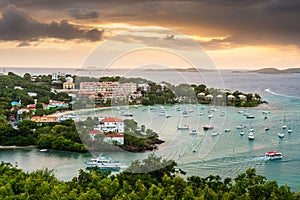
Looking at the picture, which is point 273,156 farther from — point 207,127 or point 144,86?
point 144,86

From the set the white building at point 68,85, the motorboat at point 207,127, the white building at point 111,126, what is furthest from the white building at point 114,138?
the white building at point 68,85

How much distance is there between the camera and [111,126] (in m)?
8.98

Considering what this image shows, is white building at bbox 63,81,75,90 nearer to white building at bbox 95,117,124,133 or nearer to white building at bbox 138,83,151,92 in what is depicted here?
white building at bbox 95,117,124,133

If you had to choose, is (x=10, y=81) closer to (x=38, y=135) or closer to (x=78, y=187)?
(x=38, y=135)

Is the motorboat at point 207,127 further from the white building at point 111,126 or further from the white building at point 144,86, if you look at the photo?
the white building at point 111,126

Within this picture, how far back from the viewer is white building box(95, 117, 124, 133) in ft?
27.6

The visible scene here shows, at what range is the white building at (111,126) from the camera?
8421mm

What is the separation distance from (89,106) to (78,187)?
6417mm

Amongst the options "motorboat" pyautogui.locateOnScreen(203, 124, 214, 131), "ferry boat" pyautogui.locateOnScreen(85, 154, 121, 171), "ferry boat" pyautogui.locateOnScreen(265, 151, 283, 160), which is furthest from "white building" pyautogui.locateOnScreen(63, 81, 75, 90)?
"ferry boat" pyautogui.locateOnScreen(265, 151, 283, 160)

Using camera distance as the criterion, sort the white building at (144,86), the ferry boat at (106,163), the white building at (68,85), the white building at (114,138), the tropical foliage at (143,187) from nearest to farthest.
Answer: the tropical foliage at (143,187)
the ferry boat at (106,163)
the white building at (114,138)
the white building at (144,86)
the white building at (68,85)

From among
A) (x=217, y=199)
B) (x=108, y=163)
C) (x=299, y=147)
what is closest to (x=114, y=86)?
(x=108, y=163)

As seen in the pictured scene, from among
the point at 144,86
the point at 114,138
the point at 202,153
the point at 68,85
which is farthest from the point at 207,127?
the point at 68,85

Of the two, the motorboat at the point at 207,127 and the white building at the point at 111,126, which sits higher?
the white building at the point at 111,126

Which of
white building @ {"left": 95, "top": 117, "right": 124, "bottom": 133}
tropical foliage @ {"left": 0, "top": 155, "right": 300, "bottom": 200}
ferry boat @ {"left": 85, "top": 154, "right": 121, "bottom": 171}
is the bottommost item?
ferry boat @ {"left": 85, "top": 154, "right": 121, "bottom": 171}
